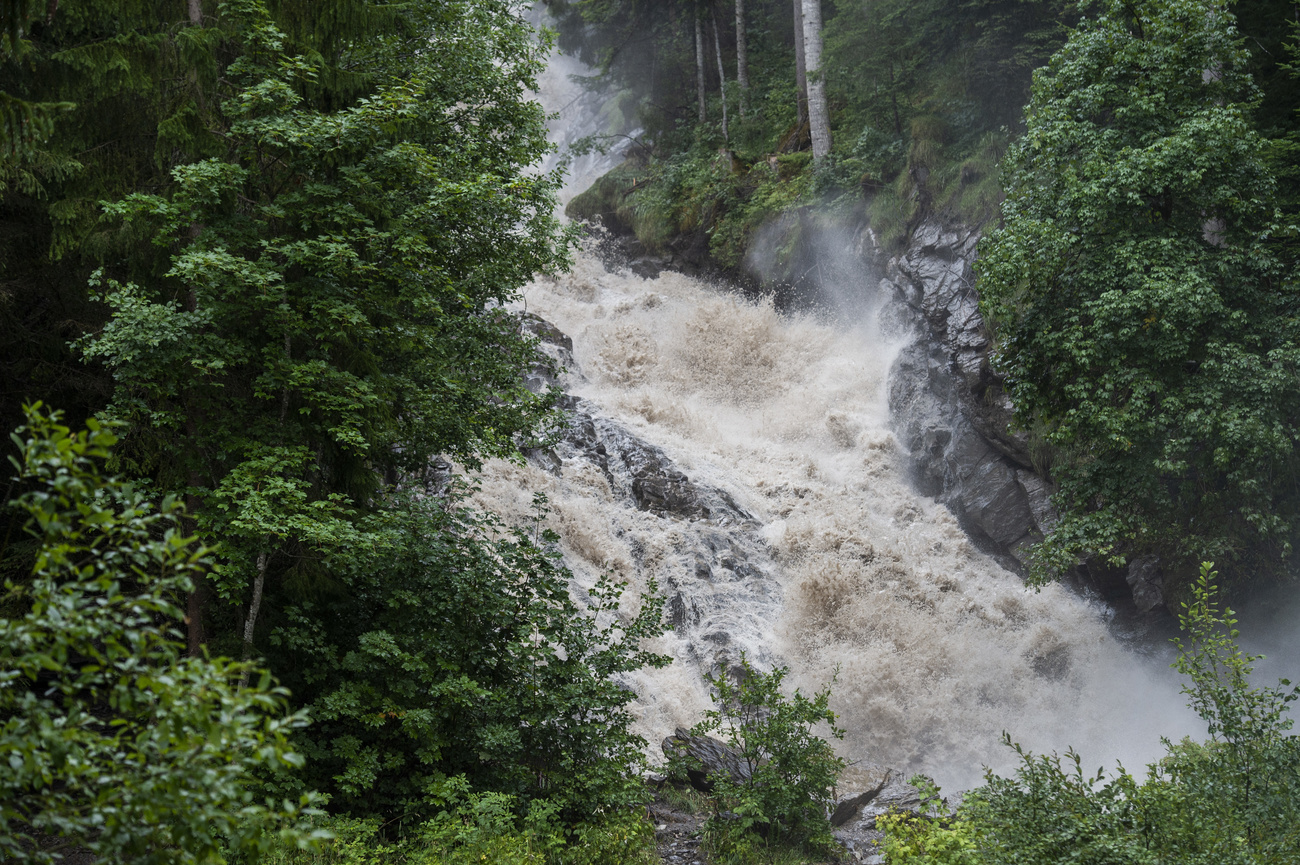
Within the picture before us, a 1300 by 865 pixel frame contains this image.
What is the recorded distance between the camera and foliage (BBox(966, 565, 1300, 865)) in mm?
4922

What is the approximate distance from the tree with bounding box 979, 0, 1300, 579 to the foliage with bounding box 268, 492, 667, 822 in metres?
7.48

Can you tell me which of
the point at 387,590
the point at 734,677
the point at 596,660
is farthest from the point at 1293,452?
the point at 387,590

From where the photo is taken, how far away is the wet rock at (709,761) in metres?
9.12

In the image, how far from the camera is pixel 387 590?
7289 mm

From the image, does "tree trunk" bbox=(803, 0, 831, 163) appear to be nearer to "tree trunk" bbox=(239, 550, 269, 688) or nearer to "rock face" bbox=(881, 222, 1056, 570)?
"rock face" bbox=(881, 222, 1056, 570)

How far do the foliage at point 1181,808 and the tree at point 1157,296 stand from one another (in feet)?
17.9

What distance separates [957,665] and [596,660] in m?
8.37

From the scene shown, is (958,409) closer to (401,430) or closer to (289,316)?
(401,430)

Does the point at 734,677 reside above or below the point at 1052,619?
below

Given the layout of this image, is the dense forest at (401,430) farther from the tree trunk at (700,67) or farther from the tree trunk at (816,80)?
the tree trunk at (700,67)

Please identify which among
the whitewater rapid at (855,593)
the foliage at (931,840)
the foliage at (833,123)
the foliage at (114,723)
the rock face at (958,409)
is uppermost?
the foliage at (833,123)

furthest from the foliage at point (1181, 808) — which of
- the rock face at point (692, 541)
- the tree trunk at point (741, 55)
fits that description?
the tree trunk at point (741, 55)

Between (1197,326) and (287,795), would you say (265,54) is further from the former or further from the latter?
(1197,326)

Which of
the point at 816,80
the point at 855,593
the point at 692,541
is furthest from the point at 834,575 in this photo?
the point at 816,80
